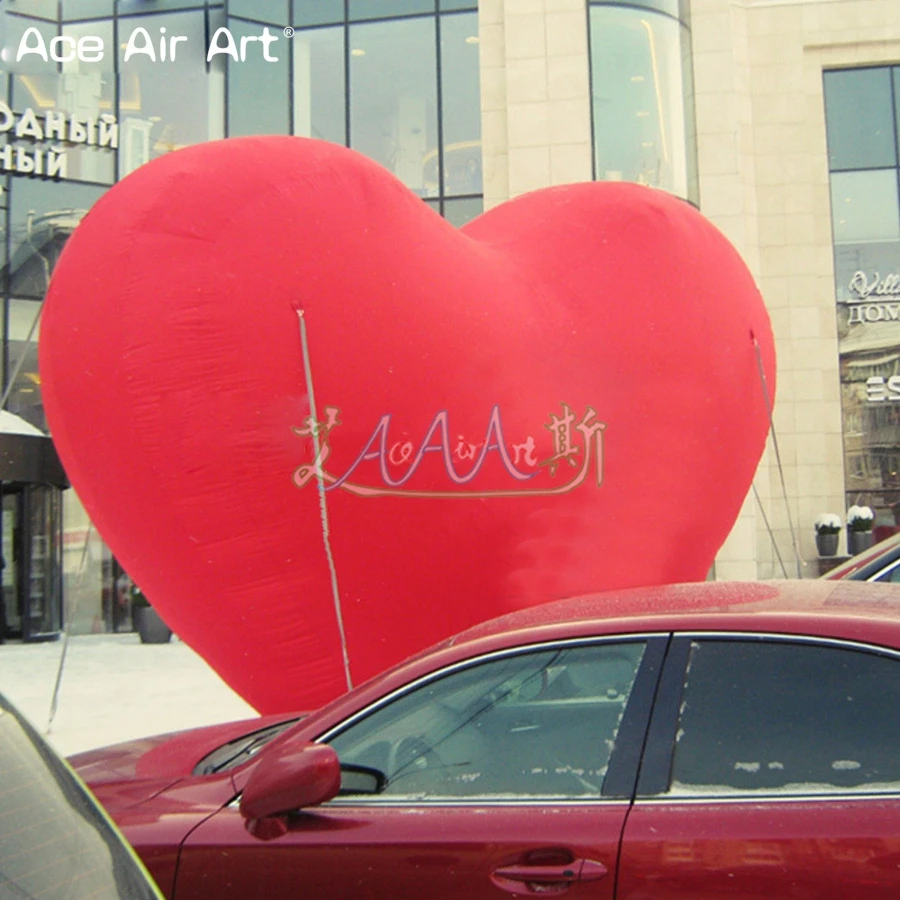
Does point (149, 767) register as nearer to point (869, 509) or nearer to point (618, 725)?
point (618, 725)

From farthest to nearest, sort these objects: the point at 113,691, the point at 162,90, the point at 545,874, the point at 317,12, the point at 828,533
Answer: the point at 162,90 < the point at 828,533 < the point at 317,12 < the point at 113,691 < the point at 545,874

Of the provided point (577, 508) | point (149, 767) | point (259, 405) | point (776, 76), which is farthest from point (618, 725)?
point (776, 76)

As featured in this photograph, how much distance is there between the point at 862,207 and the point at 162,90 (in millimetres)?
13301

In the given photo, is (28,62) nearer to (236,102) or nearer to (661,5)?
(236,102)

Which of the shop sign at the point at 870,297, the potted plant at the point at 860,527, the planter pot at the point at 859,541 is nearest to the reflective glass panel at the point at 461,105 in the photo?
the shop sign at the point at 870,297

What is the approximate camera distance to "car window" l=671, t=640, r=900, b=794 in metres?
2.71

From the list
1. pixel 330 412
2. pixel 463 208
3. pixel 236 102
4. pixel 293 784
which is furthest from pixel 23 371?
pixel 293 784

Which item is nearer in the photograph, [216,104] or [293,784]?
[293,784]

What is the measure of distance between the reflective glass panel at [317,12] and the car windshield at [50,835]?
19.8m

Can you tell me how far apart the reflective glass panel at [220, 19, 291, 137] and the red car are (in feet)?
59.2

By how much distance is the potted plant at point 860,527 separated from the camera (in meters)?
20.9

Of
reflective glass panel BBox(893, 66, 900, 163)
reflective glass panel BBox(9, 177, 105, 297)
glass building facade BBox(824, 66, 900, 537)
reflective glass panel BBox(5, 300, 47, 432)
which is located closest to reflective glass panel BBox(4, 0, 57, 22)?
reflective glass panel BBox(9, 177, 105, 297)

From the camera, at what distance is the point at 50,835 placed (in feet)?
5.87

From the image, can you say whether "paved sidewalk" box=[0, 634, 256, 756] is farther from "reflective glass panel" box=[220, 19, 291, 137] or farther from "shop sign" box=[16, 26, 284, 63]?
"shop sign" box=[16, 26, 284, 63]
